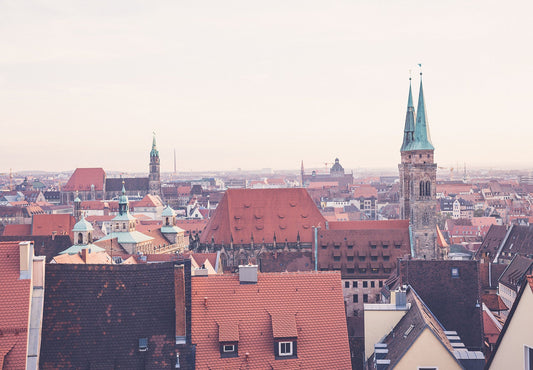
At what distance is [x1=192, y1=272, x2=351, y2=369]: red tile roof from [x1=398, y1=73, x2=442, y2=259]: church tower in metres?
45.3

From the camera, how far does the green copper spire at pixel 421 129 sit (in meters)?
86.1

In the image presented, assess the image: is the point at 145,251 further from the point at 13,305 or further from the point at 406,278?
the point at 13,305

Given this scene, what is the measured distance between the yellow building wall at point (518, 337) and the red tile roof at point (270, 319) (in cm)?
1093

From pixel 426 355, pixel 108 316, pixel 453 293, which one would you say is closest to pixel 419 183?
pixel 453 293

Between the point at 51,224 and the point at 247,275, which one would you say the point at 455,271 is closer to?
the point at 247,275

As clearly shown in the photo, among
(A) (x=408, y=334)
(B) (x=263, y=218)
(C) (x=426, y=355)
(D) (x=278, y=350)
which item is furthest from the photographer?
(B) (x=263, y=218)

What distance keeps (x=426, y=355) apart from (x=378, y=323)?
632 centimetres

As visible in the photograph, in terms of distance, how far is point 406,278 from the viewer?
41.6m

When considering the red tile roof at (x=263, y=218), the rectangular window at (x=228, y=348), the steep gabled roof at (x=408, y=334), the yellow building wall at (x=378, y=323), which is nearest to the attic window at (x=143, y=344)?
the rectangular window at (x=228, y=348)

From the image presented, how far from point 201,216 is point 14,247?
511ft

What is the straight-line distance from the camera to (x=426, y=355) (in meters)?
27.0

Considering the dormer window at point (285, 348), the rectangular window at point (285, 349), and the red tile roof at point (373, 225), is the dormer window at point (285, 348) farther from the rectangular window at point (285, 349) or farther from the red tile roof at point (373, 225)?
the red tile roof at point (373, 225)

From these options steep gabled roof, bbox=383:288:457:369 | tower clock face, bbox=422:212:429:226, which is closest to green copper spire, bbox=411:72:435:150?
tower clock face, bbox=422:212:429:226

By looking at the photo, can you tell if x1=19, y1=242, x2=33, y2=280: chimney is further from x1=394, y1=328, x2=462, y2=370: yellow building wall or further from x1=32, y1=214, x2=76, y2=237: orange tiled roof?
x1=32, y1=214, x2=76, y2=237: orange tiled roof
